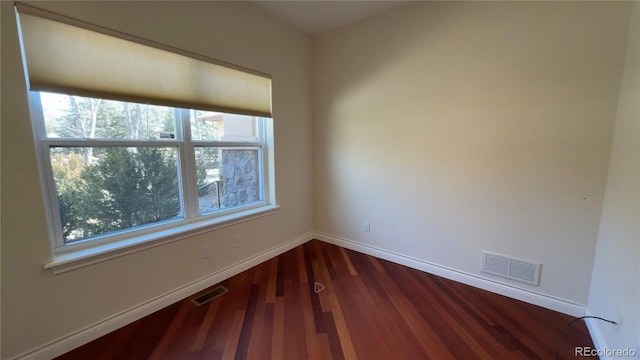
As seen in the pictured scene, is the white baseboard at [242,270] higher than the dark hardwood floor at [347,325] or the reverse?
higher

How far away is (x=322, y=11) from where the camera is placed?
2678 mm

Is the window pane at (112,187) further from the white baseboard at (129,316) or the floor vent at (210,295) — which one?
the floor vent at (210,295)

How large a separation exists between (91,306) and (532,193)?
3.40m

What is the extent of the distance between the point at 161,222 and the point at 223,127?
1.06 m

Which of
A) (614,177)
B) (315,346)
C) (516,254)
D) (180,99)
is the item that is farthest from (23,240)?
(614,177)

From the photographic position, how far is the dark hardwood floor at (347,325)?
1.65 m

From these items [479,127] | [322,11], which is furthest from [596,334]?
[322,11]

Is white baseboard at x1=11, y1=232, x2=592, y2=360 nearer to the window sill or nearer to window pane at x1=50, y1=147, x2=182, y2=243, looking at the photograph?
the window sill

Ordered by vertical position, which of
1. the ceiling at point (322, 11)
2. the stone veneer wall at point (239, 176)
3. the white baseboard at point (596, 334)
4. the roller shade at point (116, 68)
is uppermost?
the ceiling at point (322, 11)

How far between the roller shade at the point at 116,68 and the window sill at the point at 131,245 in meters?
1.04

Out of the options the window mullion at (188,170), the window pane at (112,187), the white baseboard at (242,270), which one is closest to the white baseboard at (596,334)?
the white baseboard at (242,270)

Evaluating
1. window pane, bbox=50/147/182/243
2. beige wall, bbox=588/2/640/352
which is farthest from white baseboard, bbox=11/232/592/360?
window pane, bbox=50/147/182/243

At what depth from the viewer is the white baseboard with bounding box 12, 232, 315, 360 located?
62.1 inches

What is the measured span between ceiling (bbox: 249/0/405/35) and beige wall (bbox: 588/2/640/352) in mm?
1933
